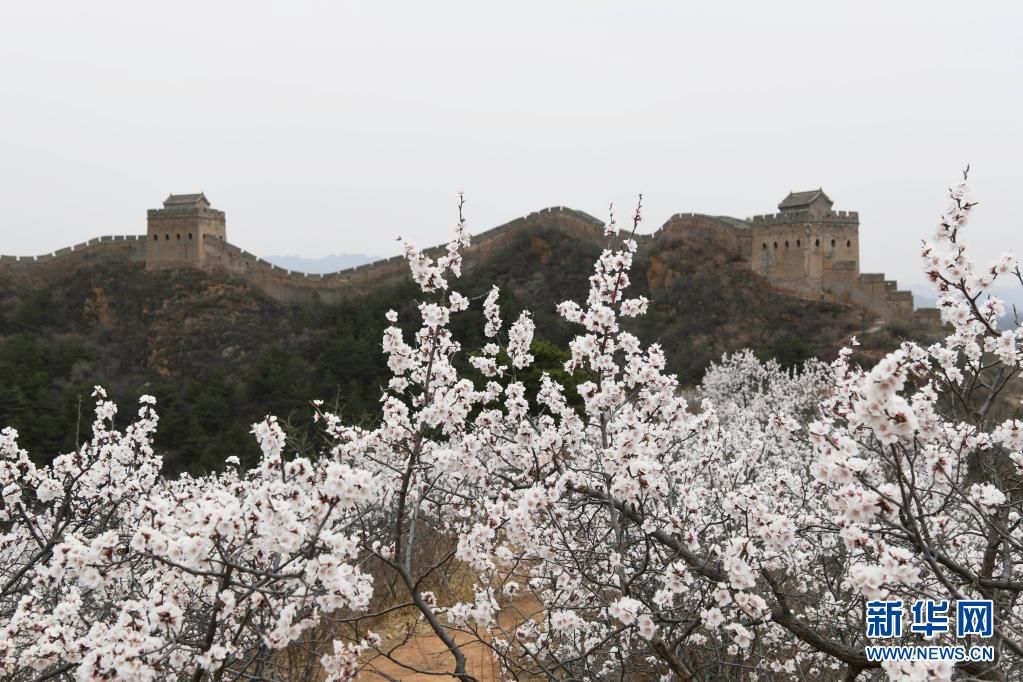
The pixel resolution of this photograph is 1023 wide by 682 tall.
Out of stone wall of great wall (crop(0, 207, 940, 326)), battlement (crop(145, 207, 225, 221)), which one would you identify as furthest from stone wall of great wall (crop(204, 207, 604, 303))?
battlement (crop(145, 207, 225, 221))

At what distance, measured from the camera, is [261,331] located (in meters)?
40.7

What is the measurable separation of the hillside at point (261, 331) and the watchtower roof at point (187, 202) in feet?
10.7

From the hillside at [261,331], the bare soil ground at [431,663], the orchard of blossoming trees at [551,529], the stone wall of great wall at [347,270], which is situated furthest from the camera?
the stone wall of great wall at [347,270]

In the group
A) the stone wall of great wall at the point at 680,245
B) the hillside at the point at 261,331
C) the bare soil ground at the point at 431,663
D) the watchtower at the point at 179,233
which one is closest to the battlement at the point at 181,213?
the watchtower at the point at 179,233

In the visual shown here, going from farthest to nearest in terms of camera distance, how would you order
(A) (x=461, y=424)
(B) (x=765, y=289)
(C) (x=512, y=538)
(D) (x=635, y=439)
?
1. (B) (x=765, y=289)
2. (A) (x=461, y=424)
3. (C) (x=512, y=538)
4. (D) (x=635, y=439)

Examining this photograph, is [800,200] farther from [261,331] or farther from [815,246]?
[261,331]

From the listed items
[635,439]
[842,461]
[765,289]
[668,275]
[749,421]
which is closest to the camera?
[842,461]

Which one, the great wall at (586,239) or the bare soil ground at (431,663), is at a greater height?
the great wall at (586,239)

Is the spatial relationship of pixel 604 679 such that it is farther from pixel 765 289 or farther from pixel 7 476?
pixel 765 289

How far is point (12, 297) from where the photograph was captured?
146ft

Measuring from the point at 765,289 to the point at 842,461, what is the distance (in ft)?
112

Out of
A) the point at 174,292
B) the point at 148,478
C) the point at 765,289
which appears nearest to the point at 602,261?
the point at 148,478

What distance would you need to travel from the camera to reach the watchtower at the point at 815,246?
34.8 metres

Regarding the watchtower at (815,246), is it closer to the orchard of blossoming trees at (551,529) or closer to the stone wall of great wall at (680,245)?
the stone wall of great wall at (680,245)
